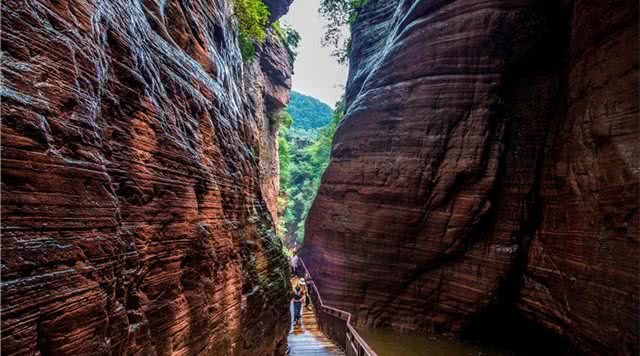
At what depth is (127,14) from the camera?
3318mm

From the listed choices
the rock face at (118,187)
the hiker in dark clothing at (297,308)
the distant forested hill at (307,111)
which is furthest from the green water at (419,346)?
the distant forested hill at (307,111)

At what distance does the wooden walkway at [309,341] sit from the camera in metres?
8.62

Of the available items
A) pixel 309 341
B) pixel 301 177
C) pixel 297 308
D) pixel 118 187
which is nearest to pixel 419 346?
pixel 309 341

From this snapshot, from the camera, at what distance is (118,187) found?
9.55 ft

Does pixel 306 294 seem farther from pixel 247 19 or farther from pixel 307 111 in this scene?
pixel 307 111

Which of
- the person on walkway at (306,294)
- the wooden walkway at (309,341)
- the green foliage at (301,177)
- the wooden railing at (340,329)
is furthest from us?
the green foliage at (301,177)

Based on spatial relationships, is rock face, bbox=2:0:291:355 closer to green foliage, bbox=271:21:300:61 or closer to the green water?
A: the green water

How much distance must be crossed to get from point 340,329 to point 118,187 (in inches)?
305

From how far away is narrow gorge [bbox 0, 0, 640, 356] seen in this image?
2.22 m

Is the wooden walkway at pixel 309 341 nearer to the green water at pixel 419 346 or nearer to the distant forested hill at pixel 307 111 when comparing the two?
the green water at pixel 419 346

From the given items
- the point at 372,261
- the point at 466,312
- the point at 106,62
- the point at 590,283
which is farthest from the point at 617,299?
the point at 106,62

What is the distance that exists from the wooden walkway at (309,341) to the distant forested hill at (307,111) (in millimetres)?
49064

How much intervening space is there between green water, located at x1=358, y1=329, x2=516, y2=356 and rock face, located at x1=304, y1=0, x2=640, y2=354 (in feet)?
1.24

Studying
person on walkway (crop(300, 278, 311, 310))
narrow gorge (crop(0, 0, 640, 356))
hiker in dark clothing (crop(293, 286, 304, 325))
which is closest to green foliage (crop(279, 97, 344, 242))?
narrow gorge (crop(0, 0, 640, 356))
